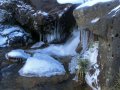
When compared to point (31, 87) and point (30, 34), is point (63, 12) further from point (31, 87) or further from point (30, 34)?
point (31, 87)

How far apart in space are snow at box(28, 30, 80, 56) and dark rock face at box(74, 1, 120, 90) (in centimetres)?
266

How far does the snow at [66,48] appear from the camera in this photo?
978 centimetres

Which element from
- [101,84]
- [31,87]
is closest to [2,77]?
[31,87]

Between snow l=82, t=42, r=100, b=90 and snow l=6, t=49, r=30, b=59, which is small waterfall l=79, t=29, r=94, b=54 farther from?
snow l=6, t=49, r=30, b=59

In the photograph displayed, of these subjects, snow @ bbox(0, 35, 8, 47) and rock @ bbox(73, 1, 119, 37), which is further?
snow @ bbox(0, 35, 8, 47)

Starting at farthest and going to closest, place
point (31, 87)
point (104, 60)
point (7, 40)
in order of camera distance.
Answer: point (7, 40) < point (31, 87) < point (104, 60)

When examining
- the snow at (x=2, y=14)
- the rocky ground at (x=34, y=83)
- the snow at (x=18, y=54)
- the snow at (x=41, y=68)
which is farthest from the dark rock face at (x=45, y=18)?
the rocky ground at (x=34, y=83)

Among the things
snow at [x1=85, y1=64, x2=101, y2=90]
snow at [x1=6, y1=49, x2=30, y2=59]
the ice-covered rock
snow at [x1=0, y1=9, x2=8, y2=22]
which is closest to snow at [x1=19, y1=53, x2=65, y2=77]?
snow at [x1=6, y1=49, x2=30, y2=59]

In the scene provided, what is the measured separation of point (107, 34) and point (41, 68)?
243cm

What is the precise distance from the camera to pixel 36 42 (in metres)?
10.9

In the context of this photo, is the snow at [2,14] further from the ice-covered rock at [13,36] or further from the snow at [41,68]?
the snow at [41,68]

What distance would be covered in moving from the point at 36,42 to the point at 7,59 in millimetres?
1630

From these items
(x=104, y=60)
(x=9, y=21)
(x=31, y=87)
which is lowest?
(x=31, y=87)

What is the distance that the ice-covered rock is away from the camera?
35.9 ft
